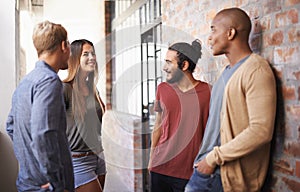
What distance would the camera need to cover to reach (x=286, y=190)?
4.46 feet

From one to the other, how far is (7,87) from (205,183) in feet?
3.84

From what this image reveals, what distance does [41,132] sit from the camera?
4.13ft

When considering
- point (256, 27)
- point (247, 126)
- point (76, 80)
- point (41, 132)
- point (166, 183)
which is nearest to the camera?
point (41, 132)

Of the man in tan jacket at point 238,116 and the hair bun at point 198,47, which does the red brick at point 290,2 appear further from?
the hair bun at point 198,47

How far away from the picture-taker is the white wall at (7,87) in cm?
195

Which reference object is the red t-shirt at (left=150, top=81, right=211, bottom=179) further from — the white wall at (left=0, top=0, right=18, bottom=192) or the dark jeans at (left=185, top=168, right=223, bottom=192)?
the white wall at (left=0, top=0, right=18, bottom=192)

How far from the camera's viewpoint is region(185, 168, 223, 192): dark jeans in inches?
58.5

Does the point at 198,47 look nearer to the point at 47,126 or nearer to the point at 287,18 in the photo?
the point at 287,18

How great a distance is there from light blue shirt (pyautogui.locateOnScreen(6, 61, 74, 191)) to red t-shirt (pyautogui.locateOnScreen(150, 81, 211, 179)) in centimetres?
63

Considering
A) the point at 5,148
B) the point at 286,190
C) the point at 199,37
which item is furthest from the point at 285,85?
the point at 5,148

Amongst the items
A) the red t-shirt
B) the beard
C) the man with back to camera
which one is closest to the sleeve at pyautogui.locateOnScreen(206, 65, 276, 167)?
the red t-shirt

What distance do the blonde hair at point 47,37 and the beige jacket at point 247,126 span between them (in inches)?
26.9

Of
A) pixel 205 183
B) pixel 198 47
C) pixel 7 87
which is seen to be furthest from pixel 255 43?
pixel 7 87

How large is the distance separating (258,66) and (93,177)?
1052 mm
